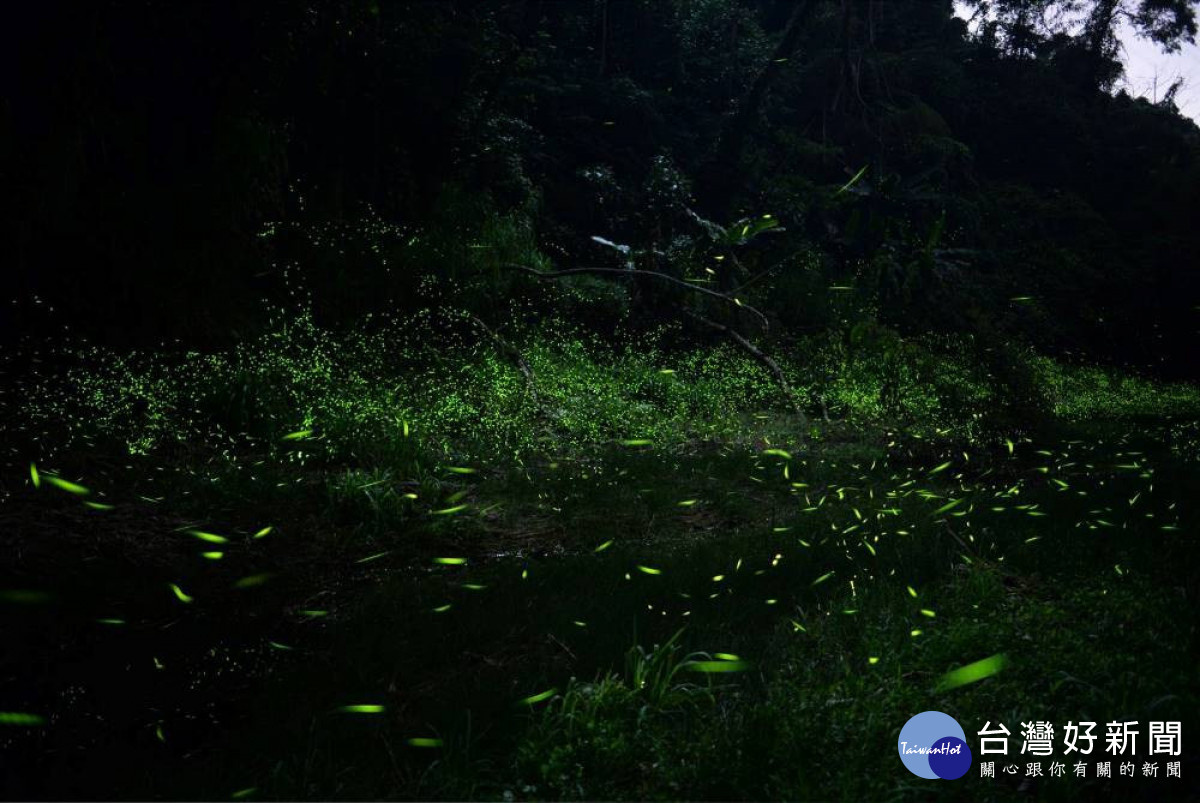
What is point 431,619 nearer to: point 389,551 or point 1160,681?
point 389,551

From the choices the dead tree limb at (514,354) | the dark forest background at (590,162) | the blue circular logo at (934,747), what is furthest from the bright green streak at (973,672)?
the dark forest background at (590,162)

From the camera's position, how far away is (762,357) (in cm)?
894

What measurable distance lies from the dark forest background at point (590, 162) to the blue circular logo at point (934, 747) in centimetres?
628

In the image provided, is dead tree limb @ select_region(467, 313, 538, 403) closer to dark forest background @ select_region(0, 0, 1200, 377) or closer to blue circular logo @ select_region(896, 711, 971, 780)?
dark forest background @ select_region(0, 0, 1200, 377)

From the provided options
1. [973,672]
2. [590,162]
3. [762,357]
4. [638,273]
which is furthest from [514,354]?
[973,672]

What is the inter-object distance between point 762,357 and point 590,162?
530 cm

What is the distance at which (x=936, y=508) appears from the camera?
5.49 metres

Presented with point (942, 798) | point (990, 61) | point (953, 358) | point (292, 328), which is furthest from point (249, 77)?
point (990, 61)

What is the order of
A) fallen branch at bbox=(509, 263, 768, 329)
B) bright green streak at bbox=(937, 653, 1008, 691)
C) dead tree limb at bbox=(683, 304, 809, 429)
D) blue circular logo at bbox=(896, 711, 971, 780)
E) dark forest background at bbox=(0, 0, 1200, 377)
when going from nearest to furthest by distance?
blue circular logo at bbox=(896, 711, 971, 780) < bright green streak at bbox=(937, 653, 1008, 691) < dark forest background at bbox=(0, 0, 1200, 377) < fallen branch at bbox=(509, 263, 768, 329) < dead tree limb at bbox=(683, 304, 809, 429)

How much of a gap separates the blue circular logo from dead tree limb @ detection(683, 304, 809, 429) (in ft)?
17.8

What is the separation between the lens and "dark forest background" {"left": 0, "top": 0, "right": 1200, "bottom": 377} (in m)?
6.19

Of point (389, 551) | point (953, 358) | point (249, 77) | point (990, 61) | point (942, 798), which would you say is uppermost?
point (990, 61)

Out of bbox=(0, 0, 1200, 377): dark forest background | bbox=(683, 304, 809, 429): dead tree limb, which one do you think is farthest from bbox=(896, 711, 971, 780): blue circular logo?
bbox=(0, 0, 1200, 377): dark forest background

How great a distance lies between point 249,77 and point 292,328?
2.30 meters
